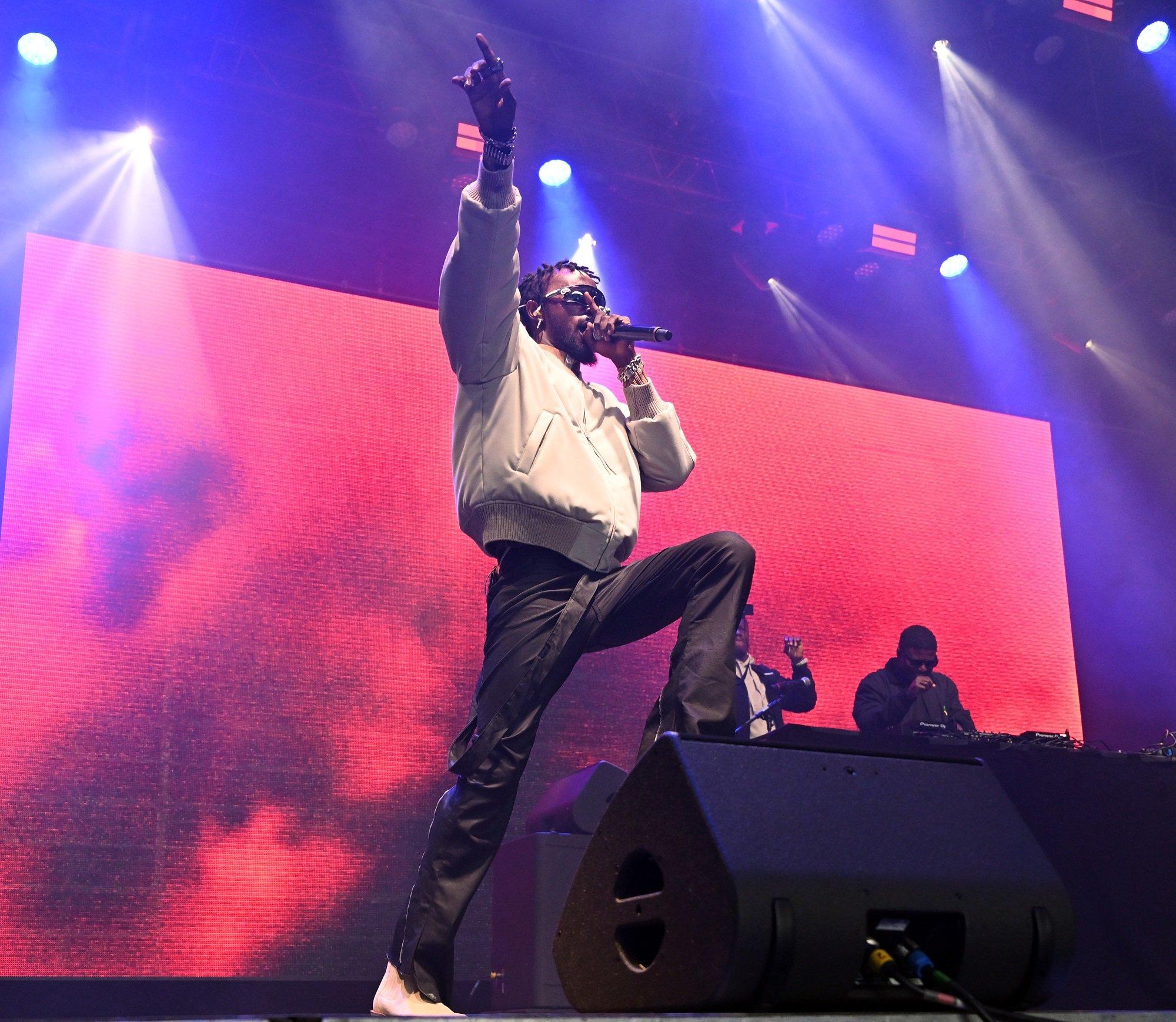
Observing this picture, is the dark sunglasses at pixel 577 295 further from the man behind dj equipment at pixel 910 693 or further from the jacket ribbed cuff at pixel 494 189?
the man behind dj equipment at pixel 910 693

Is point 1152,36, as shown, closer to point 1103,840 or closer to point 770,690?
point 770,690

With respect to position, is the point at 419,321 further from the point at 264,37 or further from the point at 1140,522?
the point at 1140,522

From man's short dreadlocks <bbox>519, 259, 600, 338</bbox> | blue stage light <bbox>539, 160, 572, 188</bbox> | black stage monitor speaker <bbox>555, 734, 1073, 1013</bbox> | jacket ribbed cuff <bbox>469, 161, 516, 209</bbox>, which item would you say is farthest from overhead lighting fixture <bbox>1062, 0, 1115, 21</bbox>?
black stage monitor speaker <bbox>555, 734, 1073, 1013</bbox>

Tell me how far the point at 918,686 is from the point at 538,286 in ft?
9.46

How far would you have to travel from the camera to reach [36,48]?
16.5 ft

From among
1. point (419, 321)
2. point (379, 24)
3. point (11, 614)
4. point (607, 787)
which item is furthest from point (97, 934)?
point (379, 24)

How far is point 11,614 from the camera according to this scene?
450cm

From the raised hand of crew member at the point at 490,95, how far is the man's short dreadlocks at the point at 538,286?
27.4 inches

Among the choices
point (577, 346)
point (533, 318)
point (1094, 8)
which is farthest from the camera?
point (1094, 8)

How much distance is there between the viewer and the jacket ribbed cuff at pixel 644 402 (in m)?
2.74

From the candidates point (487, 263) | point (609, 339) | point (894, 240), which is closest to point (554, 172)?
point (894, 240)

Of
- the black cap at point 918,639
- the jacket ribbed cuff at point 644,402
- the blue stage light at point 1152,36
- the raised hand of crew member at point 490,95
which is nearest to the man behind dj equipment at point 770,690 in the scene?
the black cap at point 918,639

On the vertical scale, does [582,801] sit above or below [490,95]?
below

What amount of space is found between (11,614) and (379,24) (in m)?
3.19
